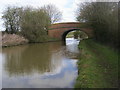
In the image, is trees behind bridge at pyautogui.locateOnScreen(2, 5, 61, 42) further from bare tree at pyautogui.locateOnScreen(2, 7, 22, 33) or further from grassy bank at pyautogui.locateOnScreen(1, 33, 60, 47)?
grassy bank at pyautogui.locateOnScreen(1, 33, 60, 47)

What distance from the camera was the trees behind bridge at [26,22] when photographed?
26.4m

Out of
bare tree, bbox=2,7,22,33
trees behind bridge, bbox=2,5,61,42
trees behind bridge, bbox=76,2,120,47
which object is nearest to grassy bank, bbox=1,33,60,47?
trees behind bridge, bbox=2,5,61,42

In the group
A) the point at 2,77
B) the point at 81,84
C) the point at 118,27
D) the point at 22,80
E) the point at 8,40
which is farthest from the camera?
the point at 8,40

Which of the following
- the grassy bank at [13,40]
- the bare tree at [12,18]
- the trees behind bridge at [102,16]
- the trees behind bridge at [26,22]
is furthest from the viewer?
the bare tree at [12,18]

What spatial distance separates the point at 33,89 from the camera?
540cm

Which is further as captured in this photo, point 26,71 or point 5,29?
point 5,29

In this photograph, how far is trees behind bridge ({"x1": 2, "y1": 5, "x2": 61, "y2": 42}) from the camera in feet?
86.6

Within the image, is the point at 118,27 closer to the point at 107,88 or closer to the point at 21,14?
the point at 107,88

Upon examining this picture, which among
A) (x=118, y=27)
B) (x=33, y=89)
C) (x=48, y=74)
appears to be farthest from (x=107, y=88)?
(x=118, y=27)

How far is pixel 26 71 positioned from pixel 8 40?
17.1 m

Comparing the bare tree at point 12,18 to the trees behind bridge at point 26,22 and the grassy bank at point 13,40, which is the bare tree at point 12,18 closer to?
the trees behind bridge at point 26,22

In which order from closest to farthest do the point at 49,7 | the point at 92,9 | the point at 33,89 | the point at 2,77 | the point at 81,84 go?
the point at 81,84
the point at 33,89
the point at 2,77
the point at 92,9
the point at 49,7

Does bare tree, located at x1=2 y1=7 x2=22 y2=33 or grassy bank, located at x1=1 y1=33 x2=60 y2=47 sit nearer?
grassy bank, located at x1=1 y1=33 x2=60 y2=47

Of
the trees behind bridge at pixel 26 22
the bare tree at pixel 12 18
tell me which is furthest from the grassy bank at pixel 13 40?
the bare tree at pixel 12 18
